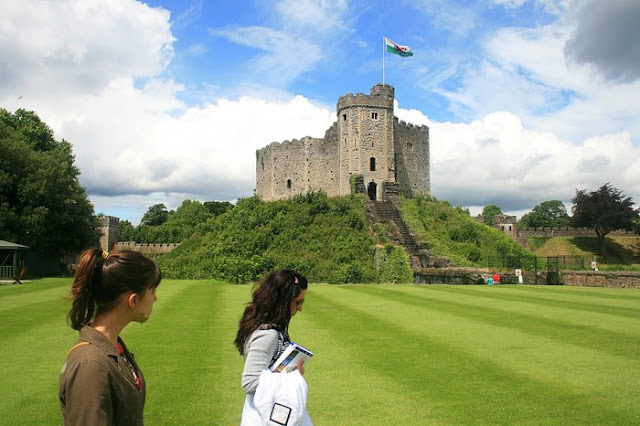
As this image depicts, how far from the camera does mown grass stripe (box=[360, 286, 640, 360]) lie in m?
9.59

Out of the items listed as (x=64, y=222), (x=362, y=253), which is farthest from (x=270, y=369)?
(x=64, y=222)

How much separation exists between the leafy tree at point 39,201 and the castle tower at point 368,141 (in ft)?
59.7

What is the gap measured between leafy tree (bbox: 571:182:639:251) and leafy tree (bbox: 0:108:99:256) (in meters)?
44.3

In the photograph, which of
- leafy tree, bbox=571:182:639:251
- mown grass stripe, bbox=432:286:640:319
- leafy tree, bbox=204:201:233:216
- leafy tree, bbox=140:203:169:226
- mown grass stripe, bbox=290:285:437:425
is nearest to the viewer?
mown grass stripe, bbox=290:285:437:425

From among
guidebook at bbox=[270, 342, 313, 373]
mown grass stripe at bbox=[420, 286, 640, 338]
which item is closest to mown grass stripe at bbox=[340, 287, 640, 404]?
mown grass stripe at bbox=[420, 286, 640, 338]

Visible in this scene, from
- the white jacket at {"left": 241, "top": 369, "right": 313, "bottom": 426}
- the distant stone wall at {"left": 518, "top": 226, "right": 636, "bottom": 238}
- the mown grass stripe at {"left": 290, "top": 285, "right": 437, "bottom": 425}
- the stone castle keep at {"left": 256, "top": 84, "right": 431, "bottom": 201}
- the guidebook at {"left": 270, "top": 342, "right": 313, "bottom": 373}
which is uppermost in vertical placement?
the stone castle keep at {"left": 256, "top": 84, "right": 431, "bottom": 201}

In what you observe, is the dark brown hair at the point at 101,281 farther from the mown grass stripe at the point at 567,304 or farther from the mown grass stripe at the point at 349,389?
the mown grass stripe at the point at 567,304

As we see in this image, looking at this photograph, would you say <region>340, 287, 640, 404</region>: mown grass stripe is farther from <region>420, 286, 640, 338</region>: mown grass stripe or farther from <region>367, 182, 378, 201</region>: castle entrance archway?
<region>367, 182, 378, 201</region>: castle entrance archway

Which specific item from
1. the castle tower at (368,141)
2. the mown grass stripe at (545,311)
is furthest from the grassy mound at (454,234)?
the mown grass stripe at (545,311)

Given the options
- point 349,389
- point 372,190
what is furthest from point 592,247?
point 349,389

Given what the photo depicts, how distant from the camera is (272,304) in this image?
12.7 feet

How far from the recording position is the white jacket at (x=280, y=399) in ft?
10.8

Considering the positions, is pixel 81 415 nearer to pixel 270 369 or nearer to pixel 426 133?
pixel 270 369

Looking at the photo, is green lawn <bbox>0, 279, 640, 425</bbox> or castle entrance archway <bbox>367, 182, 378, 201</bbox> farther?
castle entrance archway <bbox>367, 182, 378, 201</bbox>
